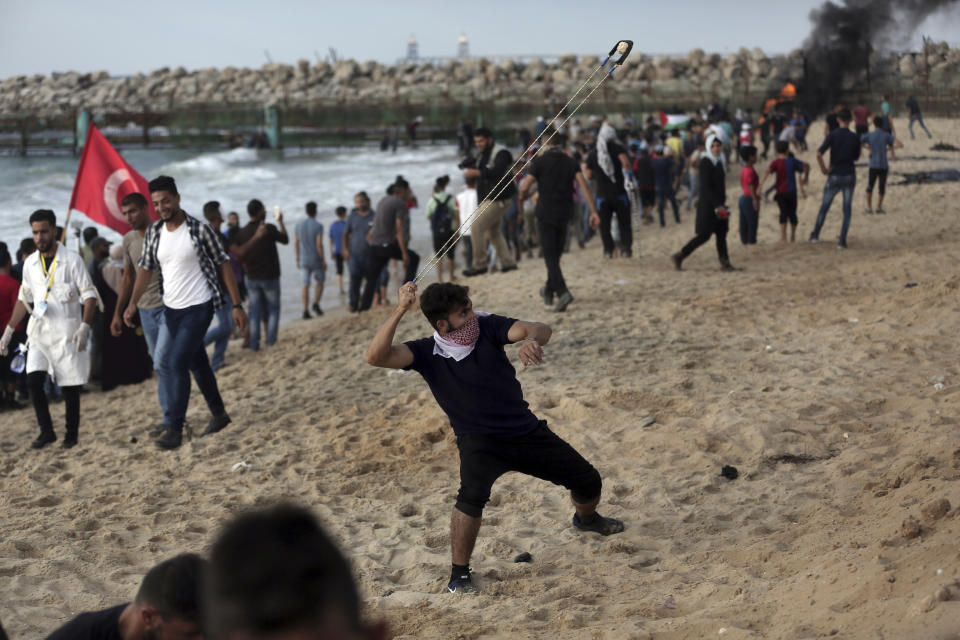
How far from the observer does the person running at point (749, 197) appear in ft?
44.2

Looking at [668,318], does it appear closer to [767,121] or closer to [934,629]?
[934,629]

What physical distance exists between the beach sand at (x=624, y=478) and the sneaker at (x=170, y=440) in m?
0.07

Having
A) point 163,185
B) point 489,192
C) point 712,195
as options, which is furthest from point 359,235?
point 163,185

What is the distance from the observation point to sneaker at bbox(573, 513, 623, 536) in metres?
5.16

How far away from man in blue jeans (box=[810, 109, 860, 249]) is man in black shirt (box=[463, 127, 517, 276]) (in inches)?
165

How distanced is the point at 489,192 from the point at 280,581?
902 cm

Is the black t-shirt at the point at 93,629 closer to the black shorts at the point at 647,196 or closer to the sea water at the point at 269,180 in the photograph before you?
the sea water at the point at 269,180

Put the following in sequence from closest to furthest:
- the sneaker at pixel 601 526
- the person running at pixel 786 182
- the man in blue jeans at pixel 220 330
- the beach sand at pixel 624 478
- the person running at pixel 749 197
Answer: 1. the beach sand at pixel 624 478
2. the sneaker at pixel 601 526
3. the man in blue jeans at pixel 220 330
4. the person running at pixel 749 197
5. the person running at pixel 786 182

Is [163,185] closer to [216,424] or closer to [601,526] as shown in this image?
[216,424]

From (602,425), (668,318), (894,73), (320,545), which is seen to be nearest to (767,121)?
(894,73)

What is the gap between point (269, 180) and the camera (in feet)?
124

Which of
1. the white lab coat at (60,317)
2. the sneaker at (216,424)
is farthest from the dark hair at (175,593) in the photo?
the sneaker at (216,424)

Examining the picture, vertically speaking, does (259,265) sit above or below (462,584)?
above

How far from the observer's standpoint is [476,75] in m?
68.1
